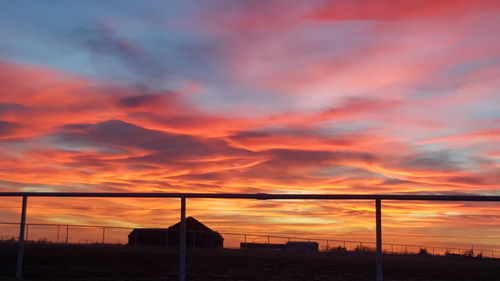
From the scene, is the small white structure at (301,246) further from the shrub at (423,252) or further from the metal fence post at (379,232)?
the metal fence post at (379,232)

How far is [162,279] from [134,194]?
4.39 meters

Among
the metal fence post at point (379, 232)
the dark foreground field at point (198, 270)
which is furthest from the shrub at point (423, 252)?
the metal fence post at point (379, 232)

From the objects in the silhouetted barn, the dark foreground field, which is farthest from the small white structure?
the dark foreground field

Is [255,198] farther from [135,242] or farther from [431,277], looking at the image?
[135,242]

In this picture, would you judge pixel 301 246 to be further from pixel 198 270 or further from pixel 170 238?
pixel 198 270

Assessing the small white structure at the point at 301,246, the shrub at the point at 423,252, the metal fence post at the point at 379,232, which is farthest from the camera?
the small white structure at the point at 301,246

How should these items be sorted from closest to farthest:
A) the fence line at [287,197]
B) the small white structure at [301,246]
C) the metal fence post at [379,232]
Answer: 1. the fence line at [287,197]
2. the metal fence post at [379,232]
3. the small white structure at [301,246]

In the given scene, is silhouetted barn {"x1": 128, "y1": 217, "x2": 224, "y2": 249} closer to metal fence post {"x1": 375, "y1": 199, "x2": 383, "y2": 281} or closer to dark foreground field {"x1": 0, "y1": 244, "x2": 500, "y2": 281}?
dark foreground field {"x1": 0, "y1": 244, "x2": 500, "y2": 281}

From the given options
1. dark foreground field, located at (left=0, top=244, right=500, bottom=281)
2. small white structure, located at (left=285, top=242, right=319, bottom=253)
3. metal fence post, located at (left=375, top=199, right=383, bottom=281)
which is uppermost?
metal fence post, located at (left=375, top=199, right=383, bottom=281)

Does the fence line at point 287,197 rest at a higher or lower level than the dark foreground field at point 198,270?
higher

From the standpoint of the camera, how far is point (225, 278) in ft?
43.1

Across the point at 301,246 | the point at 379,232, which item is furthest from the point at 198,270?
the point at 301,246

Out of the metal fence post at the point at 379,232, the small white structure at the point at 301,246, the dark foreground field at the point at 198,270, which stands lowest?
the small white structure at the point at 301,246

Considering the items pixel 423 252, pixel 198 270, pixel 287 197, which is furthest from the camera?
pixel 423 252
